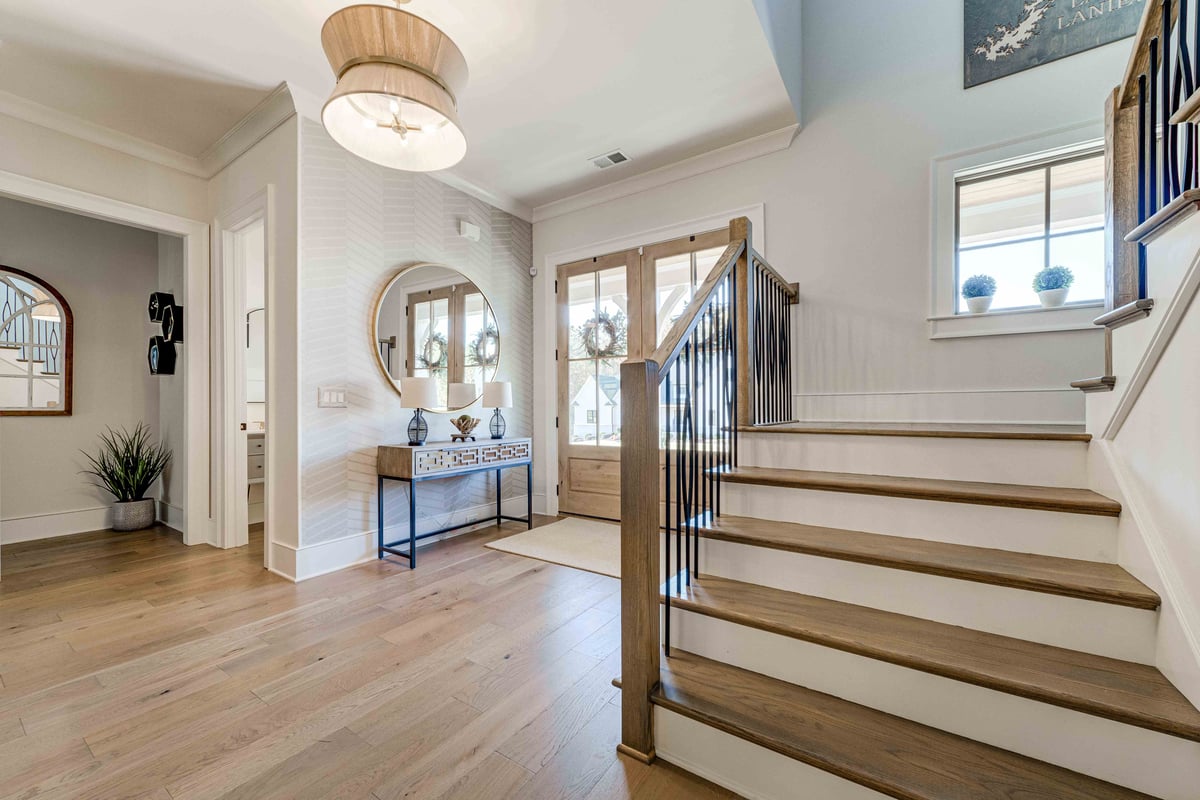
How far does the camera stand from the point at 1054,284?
105 inches

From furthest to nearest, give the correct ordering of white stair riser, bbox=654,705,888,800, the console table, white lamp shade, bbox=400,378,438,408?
white lamp shade, bbox=400,378,438,408 → the console table → white stair riser, bbox=654,705,888,800

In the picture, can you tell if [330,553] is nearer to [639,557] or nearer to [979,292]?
[639,557]

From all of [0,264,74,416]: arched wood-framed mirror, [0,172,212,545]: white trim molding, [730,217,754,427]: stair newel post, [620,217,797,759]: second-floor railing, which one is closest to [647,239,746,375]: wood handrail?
[620,217,797,759]: second-floor railing

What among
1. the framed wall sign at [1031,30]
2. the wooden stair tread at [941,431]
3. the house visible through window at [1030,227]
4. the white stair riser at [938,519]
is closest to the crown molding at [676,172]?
the framed wall sign at [1031,30]

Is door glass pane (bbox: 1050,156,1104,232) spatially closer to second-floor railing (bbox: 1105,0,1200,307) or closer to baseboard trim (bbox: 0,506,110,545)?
second-floor railing (bbox: 1105,0,1200,307)

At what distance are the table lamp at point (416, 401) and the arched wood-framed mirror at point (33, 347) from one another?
314 centimetres

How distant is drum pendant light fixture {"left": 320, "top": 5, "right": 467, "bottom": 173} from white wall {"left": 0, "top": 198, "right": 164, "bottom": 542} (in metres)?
3.56

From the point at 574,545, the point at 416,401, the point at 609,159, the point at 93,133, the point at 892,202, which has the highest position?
the point at 609,159

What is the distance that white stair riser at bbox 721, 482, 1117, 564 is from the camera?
1504 mm

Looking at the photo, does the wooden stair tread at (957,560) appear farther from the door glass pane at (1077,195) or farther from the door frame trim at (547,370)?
the door frame trim at (547,370)

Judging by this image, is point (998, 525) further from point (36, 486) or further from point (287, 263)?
point (36, 486)

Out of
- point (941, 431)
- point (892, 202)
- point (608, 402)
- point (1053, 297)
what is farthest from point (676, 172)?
point (941, 431)

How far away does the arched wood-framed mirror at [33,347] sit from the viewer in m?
3.95

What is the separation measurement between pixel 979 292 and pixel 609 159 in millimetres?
2707
